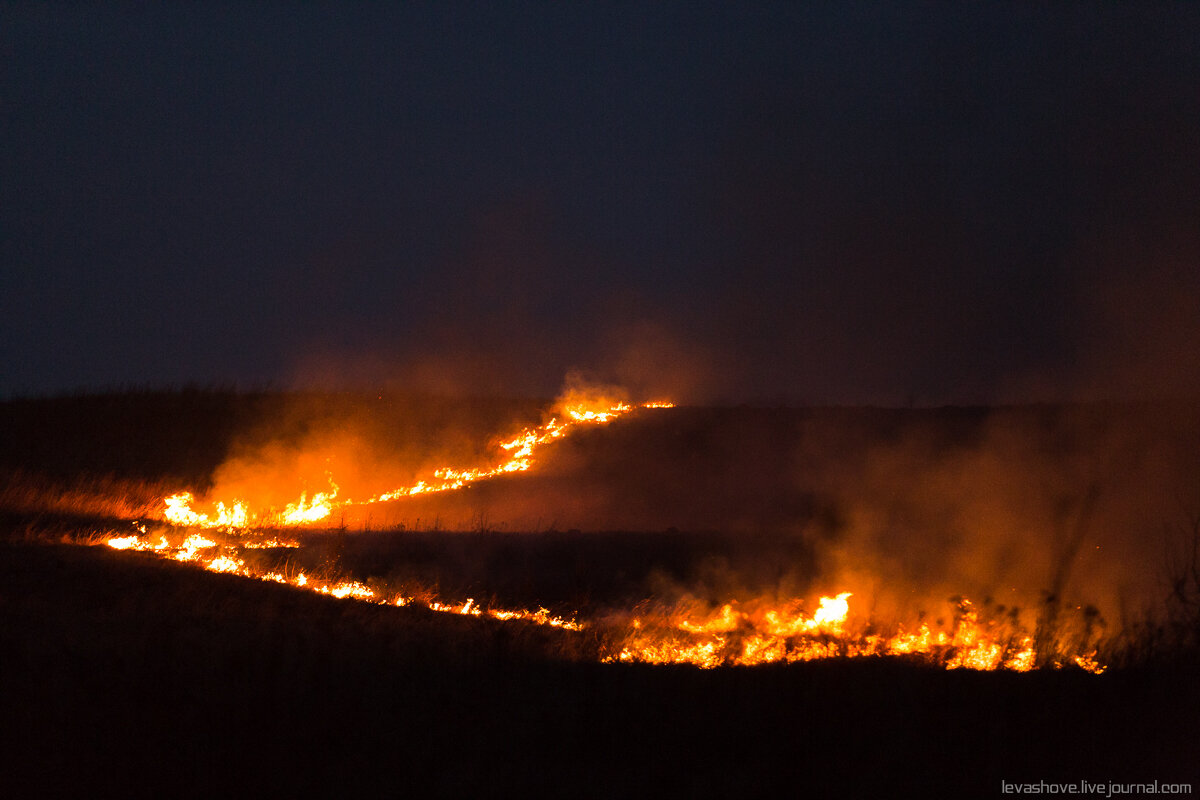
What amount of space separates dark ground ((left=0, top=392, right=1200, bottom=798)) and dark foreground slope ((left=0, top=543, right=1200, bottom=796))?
0.06 ft

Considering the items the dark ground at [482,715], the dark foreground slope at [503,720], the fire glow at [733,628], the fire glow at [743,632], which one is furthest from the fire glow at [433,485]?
the dark foreground slope at [503,720]

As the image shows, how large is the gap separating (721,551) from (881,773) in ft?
38.5

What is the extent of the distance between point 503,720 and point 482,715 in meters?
0.19

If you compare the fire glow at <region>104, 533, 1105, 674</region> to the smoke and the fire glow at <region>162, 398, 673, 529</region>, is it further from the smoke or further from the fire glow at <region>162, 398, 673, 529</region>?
the fire glow at <region>162, 398, 673, 529</region>

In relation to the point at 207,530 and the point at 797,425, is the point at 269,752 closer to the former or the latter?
the point at 207,530

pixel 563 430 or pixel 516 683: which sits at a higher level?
pixel 563 430

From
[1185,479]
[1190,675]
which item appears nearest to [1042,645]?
[1190,675]

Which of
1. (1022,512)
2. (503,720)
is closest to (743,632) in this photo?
(503,720)

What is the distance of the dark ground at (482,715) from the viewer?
5977 millimetres

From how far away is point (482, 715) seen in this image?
679 centimetres

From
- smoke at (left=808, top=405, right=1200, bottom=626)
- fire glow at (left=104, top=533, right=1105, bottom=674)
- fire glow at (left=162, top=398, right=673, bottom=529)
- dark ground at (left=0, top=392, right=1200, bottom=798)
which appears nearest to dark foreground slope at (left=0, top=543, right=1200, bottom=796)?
dark ground at (left=0, top=392, right=1200, bottom=798)

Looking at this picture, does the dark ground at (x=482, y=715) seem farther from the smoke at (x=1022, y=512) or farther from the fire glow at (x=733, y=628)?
the smoke at (x=1022, y=512)

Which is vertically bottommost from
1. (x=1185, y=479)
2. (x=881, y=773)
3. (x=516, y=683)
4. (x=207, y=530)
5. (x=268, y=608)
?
(x=881, y=773)

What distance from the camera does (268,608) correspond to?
30.6 feet
